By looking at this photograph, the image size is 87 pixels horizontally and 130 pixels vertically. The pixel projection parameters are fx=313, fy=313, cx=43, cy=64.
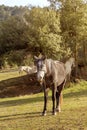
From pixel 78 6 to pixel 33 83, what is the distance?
748cm

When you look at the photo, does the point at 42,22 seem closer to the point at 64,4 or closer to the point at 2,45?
the point at 64,4

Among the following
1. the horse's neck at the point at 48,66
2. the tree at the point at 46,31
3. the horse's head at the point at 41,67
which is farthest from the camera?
the tree at the point at 46,31

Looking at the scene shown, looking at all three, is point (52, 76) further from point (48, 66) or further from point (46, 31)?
point (46, 31)

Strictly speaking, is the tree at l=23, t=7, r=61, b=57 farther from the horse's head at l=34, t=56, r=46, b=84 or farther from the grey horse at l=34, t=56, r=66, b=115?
the horse's head at l=34, t=56, r=46, b=84

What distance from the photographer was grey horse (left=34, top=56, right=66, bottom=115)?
30.1ft

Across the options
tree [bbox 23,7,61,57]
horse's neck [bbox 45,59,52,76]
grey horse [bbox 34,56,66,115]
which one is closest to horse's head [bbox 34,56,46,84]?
grey horse [bbox 34,56,66,115]

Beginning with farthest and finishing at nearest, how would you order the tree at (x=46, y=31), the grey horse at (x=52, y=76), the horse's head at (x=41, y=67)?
1. the tree at (x=46, y=31)
2. the grey horse at (x=52, y=76)
3. the horse's head at (x=41, y=67)

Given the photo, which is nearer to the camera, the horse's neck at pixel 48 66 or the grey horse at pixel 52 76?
the grey horse at pixel 52 76

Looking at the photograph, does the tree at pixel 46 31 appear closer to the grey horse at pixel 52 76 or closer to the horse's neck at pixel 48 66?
the grey horse at pixel 52 76

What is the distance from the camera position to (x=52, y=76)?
9.89m

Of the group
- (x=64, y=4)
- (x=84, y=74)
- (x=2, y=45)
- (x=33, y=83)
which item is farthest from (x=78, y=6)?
(x=2, y=45)

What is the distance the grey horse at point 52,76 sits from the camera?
919cm

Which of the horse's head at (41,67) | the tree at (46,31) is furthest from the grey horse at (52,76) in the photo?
the tree at (46,31)

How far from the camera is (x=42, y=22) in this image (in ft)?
93.0
